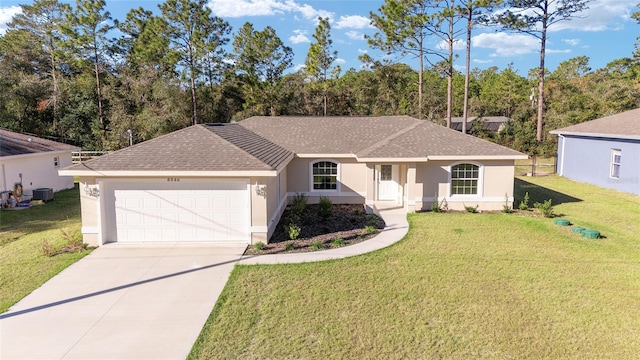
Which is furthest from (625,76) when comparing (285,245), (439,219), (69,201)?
(69,201)

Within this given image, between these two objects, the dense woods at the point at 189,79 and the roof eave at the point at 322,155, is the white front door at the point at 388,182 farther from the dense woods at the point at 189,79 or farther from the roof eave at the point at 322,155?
the dense woods at the point at 189,79

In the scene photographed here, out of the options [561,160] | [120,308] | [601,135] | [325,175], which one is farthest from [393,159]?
[561,160]

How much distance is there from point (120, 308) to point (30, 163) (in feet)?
50.4

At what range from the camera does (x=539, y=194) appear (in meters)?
18.9

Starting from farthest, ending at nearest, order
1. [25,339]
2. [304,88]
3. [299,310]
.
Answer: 1. [304,88]
2. [299,310]
3. [25,339]

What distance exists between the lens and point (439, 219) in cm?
1412

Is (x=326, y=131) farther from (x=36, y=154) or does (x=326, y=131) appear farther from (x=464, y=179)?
(x=36, y=154)

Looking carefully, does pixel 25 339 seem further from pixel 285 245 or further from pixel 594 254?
pixel 594 254

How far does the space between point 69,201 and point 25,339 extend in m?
13.9

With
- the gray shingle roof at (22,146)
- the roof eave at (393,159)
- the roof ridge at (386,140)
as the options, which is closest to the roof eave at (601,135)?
the roof ridge at (386,140)

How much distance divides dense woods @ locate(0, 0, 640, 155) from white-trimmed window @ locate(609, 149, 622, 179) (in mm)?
8522

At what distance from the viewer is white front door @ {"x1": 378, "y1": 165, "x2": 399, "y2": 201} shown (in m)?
16.7

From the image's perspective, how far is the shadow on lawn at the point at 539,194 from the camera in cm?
1747

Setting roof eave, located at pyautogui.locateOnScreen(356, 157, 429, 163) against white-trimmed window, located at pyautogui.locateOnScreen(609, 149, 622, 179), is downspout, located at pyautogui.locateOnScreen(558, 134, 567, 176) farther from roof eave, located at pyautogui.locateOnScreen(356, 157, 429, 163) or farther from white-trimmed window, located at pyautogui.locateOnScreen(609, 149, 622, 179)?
roof eave, located at pyautogui.locateOnScreen(356, 157, 429, 163)
